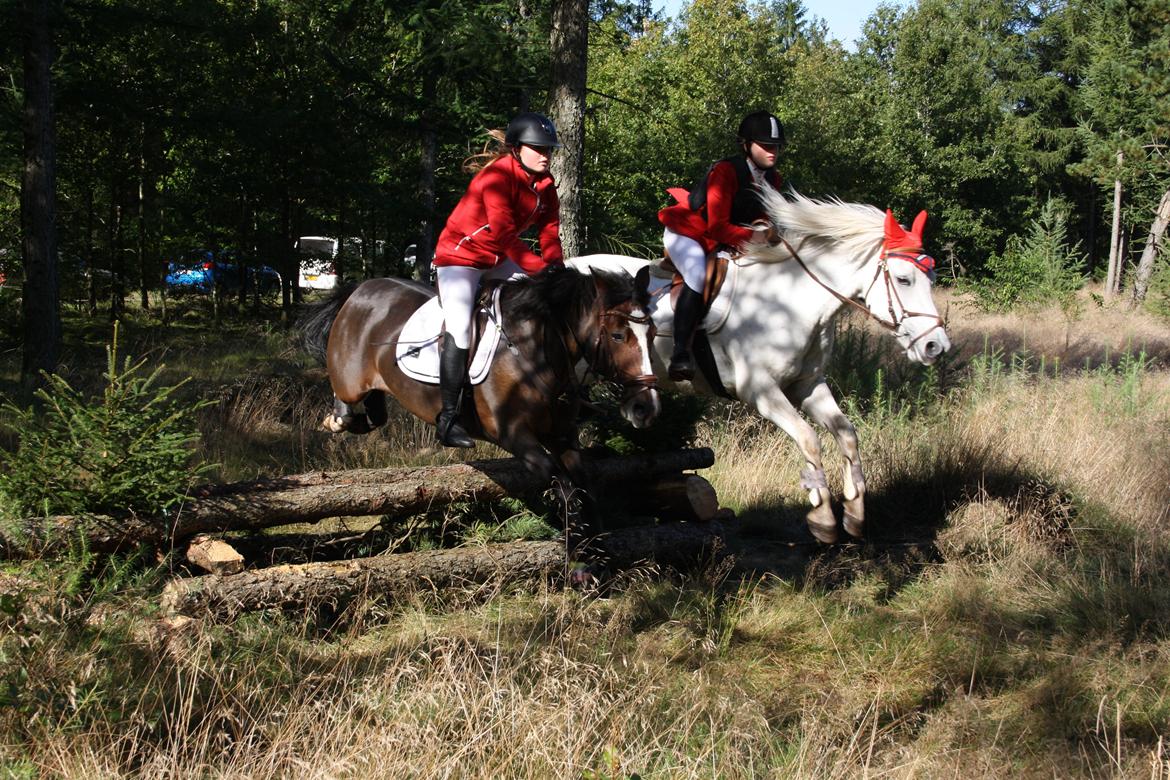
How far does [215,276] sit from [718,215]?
1706cm

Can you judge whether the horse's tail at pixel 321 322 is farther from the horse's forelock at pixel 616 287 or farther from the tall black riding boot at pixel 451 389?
the horse's forelock at pixel 616 287

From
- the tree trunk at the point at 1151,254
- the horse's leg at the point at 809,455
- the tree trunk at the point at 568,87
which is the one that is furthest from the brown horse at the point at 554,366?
the tree trunk at the point at 1151,254

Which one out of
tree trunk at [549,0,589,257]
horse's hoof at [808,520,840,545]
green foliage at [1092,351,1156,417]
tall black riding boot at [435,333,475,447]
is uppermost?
tree trunk at [549,0,589,257]

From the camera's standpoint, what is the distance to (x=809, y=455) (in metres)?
6.06

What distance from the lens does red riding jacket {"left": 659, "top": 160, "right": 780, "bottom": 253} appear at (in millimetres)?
6730

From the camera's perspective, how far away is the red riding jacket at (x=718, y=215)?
673 centimetres

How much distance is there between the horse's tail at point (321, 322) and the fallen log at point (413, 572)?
2340 mm

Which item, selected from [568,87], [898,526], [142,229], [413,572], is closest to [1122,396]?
[898,526]

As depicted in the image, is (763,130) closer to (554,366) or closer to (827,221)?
(827,221)

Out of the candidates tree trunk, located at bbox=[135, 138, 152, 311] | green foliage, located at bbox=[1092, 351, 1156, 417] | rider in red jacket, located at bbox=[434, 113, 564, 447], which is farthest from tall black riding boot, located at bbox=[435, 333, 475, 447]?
tree trunk, located at bbox=[135, 138, 152, 311]

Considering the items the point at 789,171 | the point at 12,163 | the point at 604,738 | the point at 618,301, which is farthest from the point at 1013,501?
the point at 789,171

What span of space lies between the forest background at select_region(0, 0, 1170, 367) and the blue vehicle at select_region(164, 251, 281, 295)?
0.35 m

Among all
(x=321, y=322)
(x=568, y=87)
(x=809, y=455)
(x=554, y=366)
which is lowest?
(x=809, y=455)

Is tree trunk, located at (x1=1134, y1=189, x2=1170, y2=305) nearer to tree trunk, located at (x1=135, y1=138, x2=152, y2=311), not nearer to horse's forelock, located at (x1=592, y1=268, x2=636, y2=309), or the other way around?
tree trunk, located at (x1=135, y1=138, x2=152, y2=311)
